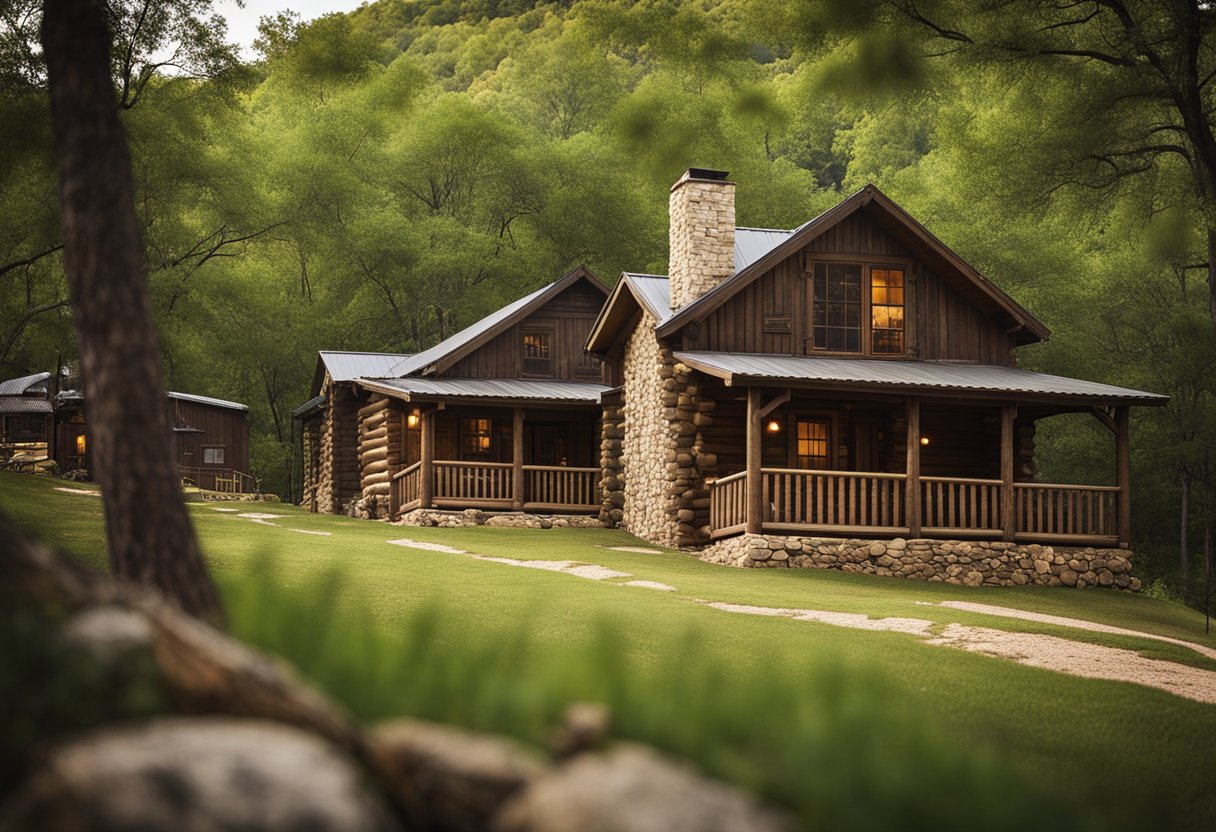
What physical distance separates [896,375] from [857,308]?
9.15 feet

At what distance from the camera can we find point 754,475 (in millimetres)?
20656

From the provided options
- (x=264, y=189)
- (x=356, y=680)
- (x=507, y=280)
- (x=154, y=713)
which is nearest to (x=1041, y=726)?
(x=356, y=680)

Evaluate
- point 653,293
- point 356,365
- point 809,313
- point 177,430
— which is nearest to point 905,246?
point 809,313

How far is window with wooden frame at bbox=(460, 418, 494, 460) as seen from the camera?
31.0m

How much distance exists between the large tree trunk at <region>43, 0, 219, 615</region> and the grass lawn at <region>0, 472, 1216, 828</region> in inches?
20.3

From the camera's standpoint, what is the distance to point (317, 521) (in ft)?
88.7

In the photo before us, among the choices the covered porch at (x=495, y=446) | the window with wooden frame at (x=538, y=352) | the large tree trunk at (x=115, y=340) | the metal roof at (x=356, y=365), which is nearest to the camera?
the large tree trunk at (x=115, y=340)

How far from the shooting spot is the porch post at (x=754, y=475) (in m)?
20.7

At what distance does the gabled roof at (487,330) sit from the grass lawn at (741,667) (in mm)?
7407

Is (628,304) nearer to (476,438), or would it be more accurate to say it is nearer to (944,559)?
(476,438)

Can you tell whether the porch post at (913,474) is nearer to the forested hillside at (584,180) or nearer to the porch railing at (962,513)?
the porch railing at (962,513)

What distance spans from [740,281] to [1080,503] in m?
7.40

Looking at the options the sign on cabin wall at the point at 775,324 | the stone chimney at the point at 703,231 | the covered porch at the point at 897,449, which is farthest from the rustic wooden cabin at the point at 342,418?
the covered porch at the point at 897,449

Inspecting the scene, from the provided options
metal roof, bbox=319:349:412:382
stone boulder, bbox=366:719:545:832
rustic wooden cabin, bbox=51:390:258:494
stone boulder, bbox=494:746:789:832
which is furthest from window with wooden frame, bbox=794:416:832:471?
rustic wooden cabin, bbox=51:390:258:494
